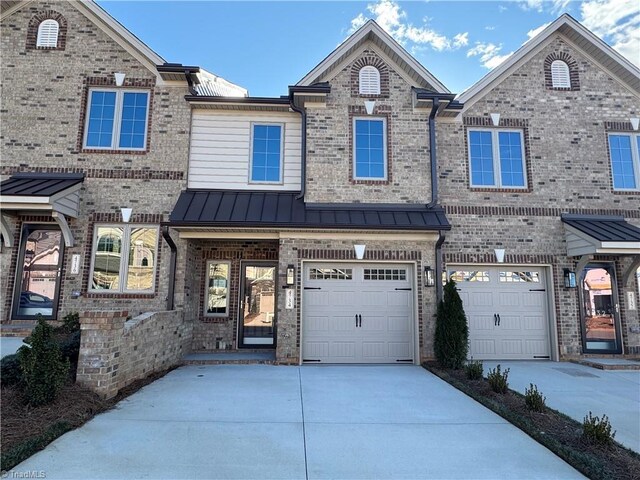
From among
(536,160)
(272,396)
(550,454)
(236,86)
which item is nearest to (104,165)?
(272,396)

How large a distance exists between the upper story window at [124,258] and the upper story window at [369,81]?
6278 mm

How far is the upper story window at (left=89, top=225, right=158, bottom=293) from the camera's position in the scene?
9.35 metres

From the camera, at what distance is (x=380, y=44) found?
33.3 ft

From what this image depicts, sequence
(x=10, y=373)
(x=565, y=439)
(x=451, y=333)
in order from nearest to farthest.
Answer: (x=565, y=439)
(x=10, y=373)
(x=451, y=333)

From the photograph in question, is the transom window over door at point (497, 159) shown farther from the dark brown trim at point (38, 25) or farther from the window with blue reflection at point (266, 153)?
the dark brown trim at point (38, 25)

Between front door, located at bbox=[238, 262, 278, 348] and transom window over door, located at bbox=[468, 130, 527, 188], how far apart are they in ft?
19.4

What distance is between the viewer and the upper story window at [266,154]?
10.1 meters

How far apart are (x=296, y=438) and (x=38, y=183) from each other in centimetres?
837

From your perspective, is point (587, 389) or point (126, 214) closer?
point (587, 389)

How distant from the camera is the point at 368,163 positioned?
9.91 meters

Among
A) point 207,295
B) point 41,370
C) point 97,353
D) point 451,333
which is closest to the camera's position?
point 41,370

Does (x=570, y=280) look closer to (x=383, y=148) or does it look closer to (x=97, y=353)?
(x=383, y=148)

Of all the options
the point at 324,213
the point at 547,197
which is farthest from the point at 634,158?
the point at 324,213

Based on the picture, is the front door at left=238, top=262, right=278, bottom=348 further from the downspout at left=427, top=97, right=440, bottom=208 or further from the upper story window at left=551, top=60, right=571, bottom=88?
the upper story window at left=551, top=60, right=571, bottom=88
